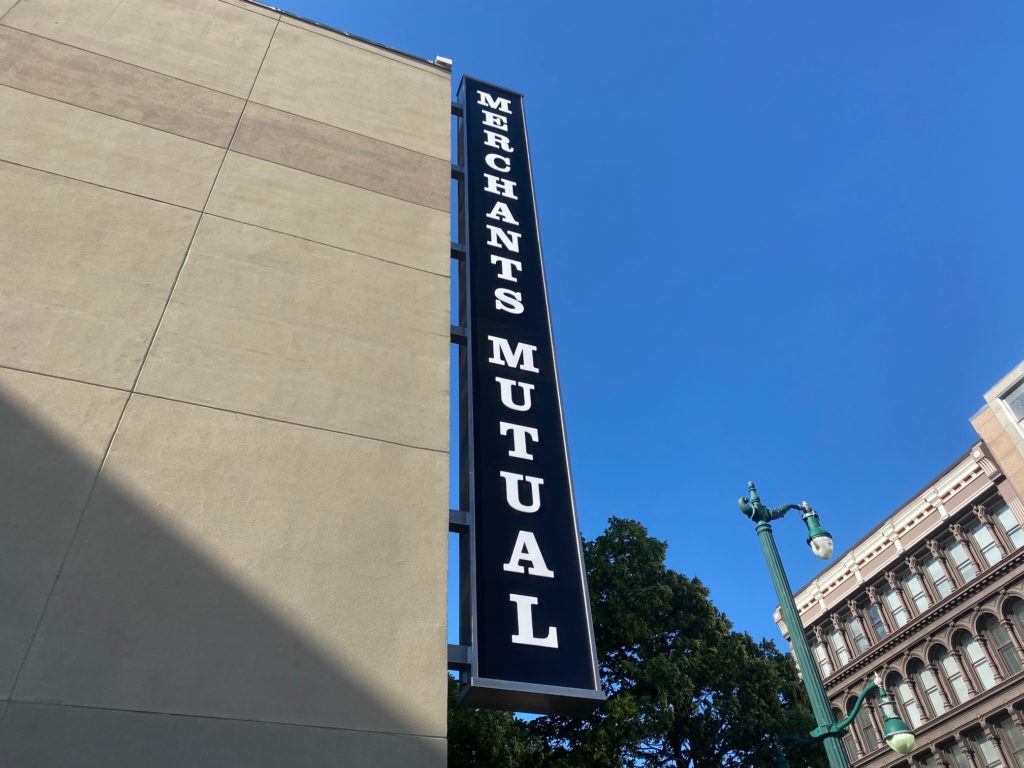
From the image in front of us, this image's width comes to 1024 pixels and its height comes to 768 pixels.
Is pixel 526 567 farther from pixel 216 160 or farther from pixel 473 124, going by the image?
pixel 473 124

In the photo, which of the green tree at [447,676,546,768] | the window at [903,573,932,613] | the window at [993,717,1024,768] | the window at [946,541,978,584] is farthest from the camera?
the window at [903,573,932,613]

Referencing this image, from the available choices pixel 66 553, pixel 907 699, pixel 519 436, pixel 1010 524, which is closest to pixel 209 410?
pixel 66 553

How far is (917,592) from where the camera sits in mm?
46812

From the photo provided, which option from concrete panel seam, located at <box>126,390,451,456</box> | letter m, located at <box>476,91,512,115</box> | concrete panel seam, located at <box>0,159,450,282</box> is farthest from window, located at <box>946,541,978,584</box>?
concrete panel seam, located at <box>126,390,451,456</box>

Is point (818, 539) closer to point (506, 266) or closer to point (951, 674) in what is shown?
point (506, 266)

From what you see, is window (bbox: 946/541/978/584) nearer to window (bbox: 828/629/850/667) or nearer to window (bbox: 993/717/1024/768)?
window (bbox: 993/717/1024/768)

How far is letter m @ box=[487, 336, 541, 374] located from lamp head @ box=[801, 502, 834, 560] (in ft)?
17.8

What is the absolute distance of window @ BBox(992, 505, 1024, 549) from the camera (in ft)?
134

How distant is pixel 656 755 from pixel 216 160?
52.7ft

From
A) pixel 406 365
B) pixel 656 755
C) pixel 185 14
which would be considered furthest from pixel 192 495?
pixel 656 755

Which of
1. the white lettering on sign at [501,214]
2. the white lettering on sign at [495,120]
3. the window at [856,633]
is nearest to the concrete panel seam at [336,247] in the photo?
the white lettering on sign at [501,214]

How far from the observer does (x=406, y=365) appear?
10.2 m

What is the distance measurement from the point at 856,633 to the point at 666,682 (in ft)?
129

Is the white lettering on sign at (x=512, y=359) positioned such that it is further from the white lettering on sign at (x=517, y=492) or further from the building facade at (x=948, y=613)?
the building facade at (x=948, y=613)
